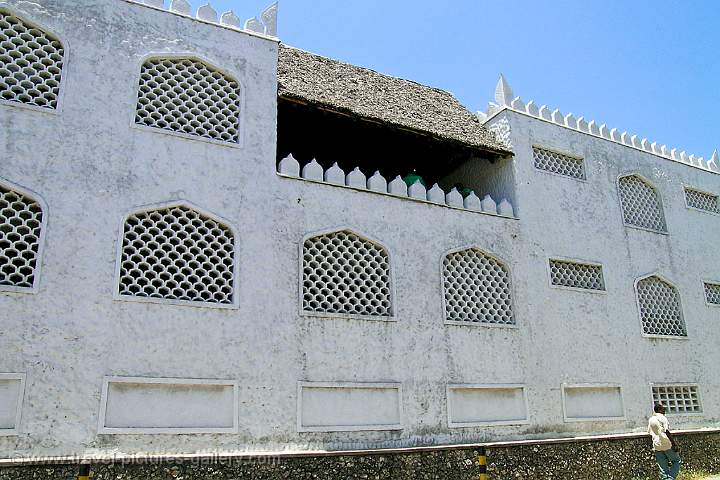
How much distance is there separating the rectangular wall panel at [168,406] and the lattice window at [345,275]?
5.97ft

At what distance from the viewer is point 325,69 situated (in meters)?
11.8

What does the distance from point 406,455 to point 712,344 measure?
26.7 ft

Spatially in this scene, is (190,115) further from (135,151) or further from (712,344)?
(712,344)

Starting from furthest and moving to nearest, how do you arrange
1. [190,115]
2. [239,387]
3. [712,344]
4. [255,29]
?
[712,344], [255,29], [190,115], [239,387]

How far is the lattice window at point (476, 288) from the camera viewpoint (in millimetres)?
9992

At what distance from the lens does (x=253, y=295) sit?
8.34 meters

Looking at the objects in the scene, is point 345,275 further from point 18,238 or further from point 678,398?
point 678,398

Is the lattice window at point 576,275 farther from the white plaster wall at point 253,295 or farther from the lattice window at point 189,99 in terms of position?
the lattice window at point 189,99

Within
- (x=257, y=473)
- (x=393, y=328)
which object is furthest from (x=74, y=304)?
(x=393, y=328)

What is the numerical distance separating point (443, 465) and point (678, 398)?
615 centimetres

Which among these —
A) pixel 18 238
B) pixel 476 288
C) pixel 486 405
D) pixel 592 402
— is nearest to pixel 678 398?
pixel 592 402

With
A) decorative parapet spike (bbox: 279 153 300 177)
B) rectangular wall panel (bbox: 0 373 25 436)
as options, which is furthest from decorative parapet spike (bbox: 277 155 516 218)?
rectangular wall panel (bbox: 0 373 25 436)

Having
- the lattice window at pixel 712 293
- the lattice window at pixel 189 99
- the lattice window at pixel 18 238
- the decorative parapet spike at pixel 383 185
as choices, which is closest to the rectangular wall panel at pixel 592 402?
the decorative parapet spike at pixel 383 185

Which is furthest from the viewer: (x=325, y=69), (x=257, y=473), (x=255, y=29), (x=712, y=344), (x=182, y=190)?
(x=712, y=344)
